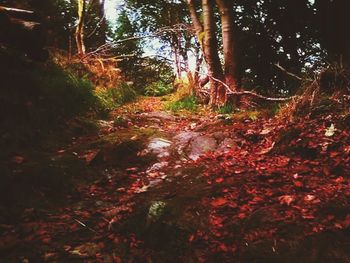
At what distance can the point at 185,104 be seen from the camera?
8.77 m

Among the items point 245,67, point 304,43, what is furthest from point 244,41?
point 304,43

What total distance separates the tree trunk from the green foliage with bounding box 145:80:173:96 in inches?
207

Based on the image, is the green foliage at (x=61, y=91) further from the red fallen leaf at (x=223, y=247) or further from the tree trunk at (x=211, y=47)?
the red fallen leaf at (x=223, y=247)

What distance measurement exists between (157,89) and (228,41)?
606 centimetres

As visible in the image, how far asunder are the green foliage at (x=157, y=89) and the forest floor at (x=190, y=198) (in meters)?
7.66

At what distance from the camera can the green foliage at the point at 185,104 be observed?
861 cm

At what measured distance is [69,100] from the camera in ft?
21.3

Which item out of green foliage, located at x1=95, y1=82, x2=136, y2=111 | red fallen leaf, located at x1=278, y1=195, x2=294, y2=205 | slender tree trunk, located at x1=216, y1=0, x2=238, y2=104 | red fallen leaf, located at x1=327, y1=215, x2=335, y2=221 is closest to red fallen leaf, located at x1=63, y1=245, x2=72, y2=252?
red fallen leaf, located at x1=278, y1=195, x2=294, y2=205

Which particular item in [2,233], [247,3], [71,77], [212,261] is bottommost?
[212,261]

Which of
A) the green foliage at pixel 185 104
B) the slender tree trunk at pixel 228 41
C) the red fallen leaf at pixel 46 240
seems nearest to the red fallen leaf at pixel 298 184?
the red fallen leaf at pixel 46 240

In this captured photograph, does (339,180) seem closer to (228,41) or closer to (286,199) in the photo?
(286,199)

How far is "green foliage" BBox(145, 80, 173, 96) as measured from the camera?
13102 millimetres

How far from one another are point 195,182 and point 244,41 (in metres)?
4.92

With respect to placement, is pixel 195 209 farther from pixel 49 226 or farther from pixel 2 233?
pixel 2 233
